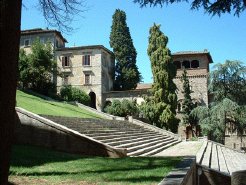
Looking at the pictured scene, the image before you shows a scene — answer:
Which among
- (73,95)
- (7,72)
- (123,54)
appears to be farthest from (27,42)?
(7,72)

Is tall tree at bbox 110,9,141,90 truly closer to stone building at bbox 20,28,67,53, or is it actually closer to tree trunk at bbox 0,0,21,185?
stone building at bbox 20,28,67,53

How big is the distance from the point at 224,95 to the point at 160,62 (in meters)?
8.02

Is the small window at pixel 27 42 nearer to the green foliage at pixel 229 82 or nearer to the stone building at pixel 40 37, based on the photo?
the stone building at pixel 40 37

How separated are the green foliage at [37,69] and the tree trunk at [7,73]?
38.6 meters

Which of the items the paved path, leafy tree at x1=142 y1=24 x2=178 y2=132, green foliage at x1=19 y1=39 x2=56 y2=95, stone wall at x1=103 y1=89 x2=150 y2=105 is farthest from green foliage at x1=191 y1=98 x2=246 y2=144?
green foliage at x1=19 y1=39 x2=56 y2=95

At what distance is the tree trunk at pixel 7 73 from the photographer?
14.4 ft

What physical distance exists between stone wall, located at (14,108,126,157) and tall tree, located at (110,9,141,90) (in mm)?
35596

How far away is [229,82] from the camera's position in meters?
40.9

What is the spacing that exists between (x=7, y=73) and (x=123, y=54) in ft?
158

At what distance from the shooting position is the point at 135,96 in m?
49.0

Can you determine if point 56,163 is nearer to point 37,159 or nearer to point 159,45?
point 37,159

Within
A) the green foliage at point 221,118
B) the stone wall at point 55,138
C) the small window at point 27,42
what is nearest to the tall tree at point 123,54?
the small window at point 27,42

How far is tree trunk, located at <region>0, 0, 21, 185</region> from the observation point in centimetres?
438

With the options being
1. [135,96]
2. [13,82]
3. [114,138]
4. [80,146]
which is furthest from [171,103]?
[13,82]
